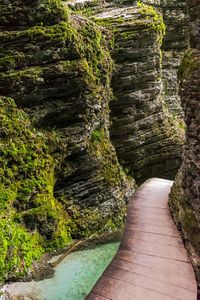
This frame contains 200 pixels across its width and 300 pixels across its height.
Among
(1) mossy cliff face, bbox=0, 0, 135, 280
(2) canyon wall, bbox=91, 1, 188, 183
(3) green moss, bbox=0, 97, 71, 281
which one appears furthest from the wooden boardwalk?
(2) canyon wall, bbox=91, 1, 188, 183

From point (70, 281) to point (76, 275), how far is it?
293 millimetres

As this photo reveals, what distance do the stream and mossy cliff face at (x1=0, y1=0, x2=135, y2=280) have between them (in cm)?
71

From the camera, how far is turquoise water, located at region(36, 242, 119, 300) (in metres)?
9.38

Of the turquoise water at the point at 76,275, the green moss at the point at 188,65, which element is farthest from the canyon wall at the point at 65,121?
the green moss at the point at 188,65

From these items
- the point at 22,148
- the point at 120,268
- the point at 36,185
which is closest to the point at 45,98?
the point at 22,148

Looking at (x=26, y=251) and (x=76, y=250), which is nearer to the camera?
(x=26, y=251)

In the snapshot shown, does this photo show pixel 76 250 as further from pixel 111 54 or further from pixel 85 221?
pixel 111 54

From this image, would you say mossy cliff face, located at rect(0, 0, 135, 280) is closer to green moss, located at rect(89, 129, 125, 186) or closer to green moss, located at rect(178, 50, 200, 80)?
green moss, located at rect(89, 129, 125, 186)

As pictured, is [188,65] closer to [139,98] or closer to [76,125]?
[76,125]

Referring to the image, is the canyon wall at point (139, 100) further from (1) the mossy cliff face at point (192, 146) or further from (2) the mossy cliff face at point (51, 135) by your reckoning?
(1) the mossy cliff face at point (192, 146)

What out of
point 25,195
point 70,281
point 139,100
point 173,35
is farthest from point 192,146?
point 173,35

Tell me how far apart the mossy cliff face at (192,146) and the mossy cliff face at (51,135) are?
4703 mm

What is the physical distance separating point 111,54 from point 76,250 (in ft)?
26.2

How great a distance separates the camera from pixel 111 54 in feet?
53.8
